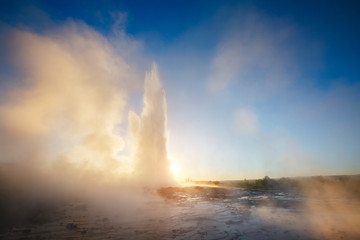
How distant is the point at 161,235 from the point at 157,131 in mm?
29224

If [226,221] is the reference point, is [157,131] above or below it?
above

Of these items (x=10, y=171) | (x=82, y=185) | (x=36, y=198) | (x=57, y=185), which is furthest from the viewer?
(x=82, y=185)

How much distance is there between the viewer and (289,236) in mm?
8109

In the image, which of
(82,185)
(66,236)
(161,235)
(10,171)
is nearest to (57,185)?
(82,185)

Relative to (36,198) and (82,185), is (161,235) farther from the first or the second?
(82,185)

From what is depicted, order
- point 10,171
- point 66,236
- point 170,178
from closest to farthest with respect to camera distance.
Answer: point 66,236
point 10,171
point 170,178

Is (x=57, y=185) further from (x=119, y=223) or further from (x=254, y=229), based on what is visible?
(x=254, y=229)

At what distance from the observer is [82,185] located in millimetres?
26766

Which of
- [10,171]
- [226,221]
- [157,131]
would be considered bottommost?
[226,221]

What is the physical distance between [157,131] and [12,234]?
29.0 m

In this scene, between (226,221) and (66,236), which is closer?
(66,236)

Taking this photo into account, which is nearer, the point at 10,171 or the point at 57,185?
the point at 10,171

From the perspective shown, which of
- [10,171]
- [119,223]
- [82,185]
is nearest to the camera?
[119,223]

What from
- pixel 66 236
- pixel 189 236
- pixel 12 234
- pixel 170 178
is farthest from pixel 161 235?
pixel 170 178
